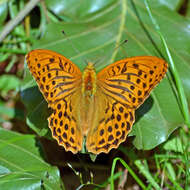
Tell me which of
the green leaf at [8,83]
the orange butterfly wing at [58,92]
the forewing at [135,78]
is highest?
the forewing at [135,78]

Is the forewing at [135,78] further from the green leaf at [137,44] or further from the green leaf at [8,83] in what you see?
the green leaf at [8,83]

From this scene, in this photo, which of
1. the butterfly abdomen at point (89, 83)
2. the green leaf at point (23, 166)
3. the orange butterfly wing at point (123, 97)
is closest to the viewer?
the orange butterfly wing at point (123, 97)

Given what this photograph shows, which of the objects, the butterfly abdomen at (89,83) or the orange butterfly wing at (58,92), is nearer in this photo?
the orange butterfly wing at (58,92)

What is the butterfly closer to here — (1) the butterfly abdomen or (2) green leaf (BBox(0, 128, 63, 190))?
(1) the butterfly abdomen

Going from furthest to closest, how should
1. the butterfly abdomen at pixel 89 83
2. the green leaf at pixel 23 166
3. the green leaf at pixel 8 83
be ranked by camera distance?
the green leaf at pixel 8 83 < the butterfly abdomen at pixel 89 83 < the green leaf at pixel 23 166

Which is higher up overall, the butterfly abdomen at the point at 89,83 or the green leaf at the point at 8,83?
the butterfly abdomen at the point at 89,83

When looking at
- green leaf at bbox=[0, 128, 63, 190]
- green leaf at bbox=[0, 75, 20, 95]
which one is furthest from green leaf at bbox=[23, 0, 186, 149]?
green leaf at bbox=[0, 75, 20, 95]

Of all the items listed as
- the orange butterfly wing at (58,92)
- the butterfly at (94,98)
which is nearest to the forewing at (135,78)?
the butterfly at (94,98)

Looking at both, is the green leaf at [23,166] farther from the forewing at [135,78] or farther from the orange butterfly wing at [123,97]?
the forewing at [135,78]

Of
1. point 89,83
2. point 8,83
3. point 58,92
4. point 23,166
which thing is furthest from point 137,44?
point 8,83
